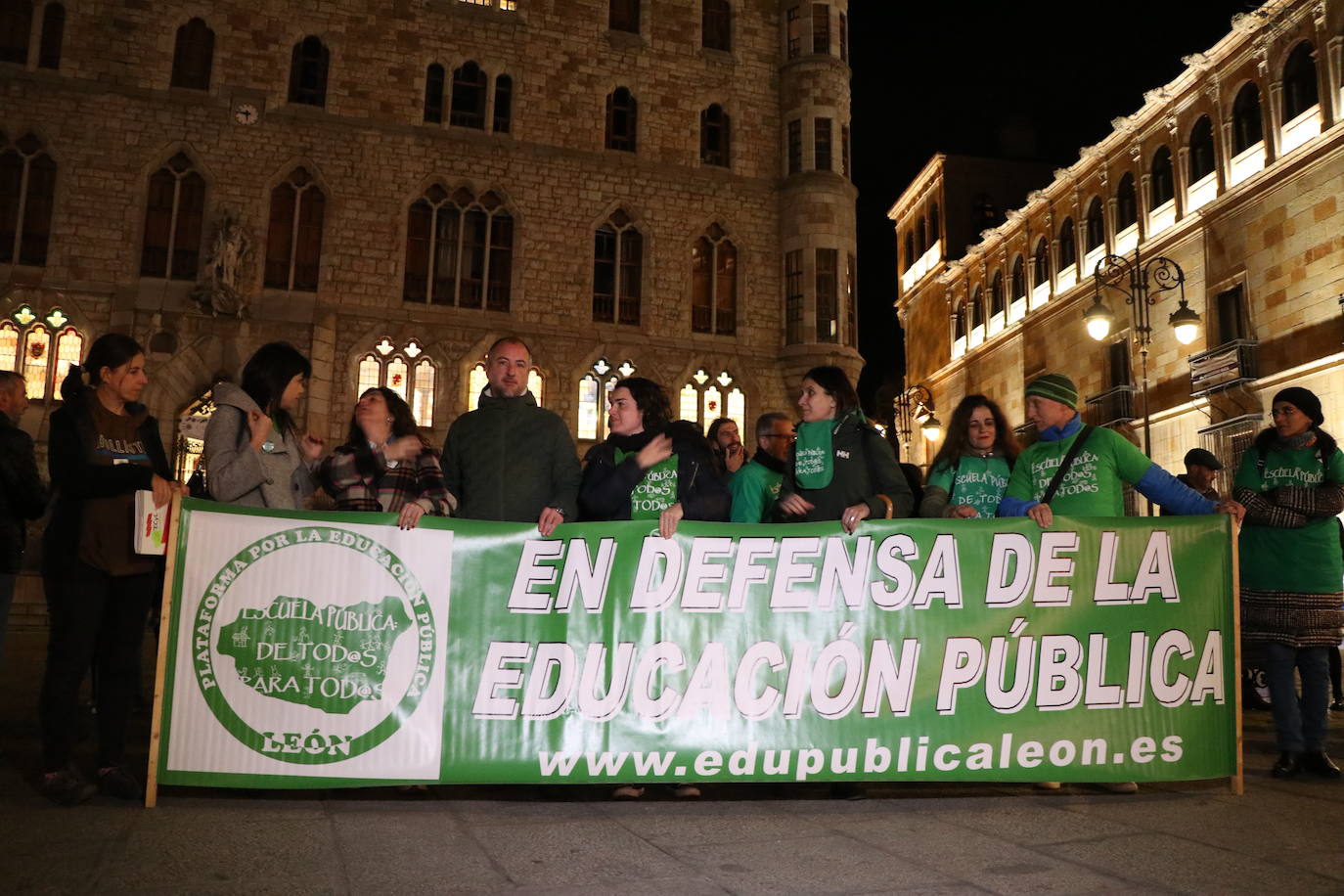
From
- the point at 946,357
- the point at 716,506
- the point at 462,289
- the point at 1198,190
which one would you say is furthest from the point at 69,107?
the point at 946,357

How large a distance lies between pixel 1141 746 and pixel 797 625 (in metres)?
1.69

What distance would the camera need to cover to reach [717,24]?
2373 centimetres

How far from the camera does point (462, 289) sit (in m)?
21.3

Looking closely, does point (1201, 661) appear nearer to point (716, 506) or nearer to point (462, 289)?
point (716, 506)

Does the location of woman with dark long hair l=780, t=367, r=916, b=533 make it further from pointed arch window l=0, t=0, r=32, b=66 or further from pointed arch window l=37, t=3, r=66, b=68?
pointed arch window l=0, t=0, r=32, b=66

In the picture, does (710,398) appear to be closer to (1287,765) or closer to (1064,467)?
(1064,467)

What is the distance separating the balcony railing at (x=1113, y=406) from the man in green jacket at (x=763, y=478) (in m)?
21.6

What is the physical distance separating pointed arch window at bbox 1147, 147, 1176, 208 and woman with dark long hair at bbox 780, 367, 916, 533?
75.9 ft

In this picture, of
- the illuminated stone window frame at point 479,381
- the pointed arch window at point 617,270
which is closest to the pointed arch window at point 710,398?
the pointed arch window at point 617,270

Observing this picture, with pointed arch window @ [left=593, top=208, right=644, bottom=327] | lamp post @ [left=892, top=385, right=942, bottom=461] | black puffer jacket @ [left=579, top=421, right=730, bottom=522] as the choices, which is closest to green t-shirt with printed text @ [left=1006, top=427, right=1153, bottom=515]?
black puffer jacket @ [left=579, top=421, right=730, bottom=522]

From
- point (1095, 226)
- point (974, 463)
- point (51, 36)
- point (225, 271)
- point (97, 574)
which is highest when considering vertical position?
point (51, 36)

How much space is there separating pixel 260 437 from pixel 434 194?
1768 centimetres

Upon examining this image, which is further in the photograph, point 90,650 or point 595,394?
point 595,394

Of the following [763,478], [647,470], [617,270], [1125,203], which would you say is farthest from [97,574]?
[1125,203]
